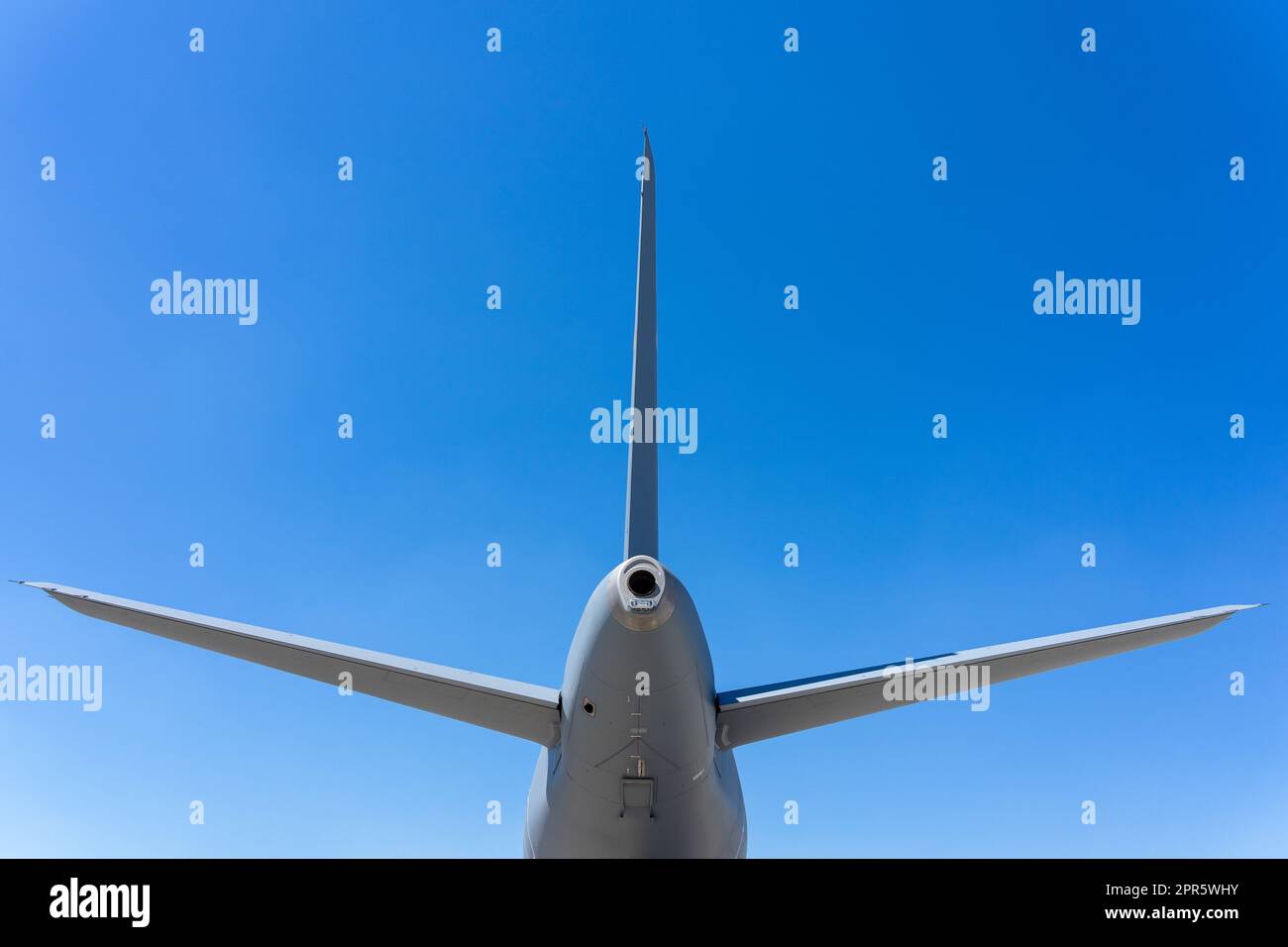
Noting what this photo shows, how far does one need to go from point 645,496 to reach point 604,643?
221cm

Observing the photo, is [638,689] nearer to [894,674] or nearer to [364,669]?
[894,674]

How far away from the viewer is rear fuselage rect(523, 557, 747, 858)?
29.3 ft

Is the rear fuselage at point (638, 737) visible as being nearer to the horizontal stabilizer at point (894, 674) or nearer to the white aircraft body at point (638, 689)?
the white aircraft body at point (638, 689)

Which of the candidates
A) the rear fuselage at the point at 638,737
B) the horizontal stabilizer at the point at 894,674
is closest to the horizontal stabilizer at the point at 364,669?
the rear fuselage at the point at 638,737

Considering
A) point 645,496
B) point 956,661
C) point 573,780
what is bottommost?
point 573,780

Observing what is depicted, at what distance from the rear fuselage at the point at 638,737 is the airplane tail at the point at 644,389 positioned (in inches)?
49.1

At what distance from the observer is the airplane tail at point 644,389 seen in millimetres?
10312

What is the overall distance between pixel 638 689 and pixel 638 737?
767 mm

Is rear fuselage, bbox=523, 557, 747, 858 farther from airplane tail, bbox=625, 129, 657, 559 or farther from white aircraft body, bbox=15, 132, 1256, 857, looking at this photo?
airplane tail, bbox=625, 129, 657, 559

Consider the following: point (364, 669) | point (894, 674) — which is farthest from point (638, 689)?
point (364, 669)
